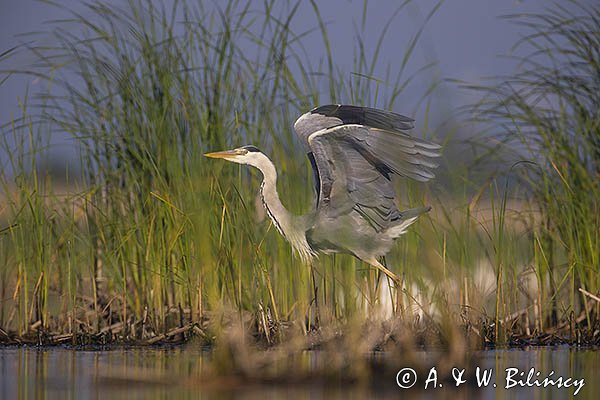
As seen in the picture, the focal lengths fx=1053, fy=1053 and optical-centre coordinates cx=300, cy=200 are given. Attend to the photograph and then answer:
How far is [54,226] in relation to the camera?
246 inches

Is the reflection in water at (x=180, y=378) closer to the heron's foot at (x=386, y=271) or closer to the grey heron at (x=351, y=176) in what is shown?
the heron's foot at (x=386, y=271)

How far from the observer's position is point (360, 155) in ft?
19.3

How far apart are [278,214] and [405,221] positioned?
0.74m

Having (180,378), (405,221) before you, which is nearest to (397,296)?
(405,221)

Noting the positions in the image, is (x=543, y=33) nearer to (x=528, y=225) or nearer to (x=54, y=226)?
(x=528, y=225)

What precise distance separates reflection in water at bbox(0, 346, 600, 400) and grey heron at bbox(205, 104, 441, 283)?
96 centimetres

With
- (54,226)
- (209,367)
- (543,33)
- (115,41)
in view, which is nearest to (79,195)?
(54,226)

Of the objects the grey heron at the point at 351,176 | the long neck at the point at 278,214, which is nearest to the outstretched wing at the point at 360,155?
the grey heron at the point at 351,176

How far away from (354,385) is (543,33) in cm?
287

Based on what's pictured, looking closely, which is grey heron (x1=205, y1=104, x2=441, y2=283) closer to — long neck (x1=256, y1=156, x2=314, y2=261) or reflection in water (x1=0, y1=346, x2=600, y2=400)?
long neck (x1=256, y1=156, x2=314, y2=261)

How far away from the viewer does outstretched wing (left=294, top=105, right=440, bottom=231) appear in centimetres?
568

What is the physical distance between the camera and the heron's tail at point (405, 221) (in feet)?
19.0

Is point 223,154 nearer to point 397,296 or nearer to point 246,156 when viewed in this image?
point 246,156

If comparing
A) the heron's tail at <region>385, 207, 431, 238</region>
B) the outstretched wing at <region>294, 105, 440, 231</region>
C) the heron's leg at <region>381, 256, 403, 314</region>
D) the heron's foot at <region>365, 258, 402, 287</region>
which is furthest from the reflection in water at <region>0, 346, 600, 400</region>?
the outstretched wing at <region>294, 105, 440, 231</region>
